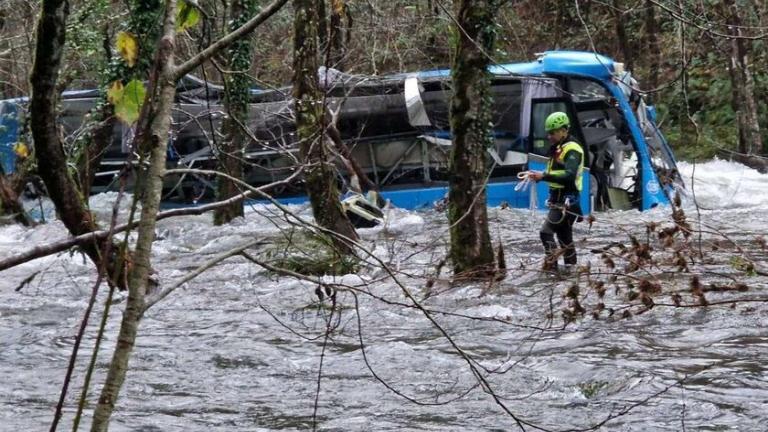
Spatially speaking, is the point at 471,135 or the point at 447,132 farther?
the point at 447,132

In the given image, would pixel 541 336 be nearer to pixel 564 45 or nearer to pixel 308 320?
pixel 308 320

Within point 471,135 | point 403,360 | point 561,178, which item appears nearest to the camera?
point 403,360

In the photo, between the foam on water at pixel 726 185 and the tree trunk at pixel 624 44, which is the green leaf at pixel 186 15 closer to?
the foam on water at pixel 726 185

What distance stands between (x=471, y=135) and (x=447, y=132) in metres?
8.91

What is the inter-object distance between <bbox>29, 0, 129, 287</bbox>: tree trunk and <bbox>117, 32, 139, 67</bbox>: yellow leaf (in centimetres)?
48

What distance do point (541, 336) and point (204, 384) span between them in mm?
2753

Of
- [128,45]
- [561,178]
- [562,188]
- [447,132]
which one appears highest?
[128,45]

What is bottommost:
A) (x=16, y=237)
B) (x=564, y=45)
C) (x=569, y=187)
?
(x=16, y=237)

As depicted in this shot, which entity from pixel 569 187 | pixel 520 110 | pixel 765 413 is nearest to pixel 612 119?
pixel 520 110

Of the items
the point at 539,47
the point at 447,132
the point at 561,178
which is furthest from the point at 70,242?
the point at 539,47

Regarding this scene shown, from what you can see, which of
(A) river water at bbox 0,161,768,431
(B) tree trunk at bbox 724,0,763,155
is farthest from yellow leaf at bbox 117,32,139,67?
(B) tree trunk at bbox 724,0,763,155

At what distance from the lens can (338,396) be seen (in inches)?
304

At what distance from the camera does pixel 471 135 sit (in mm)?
10945

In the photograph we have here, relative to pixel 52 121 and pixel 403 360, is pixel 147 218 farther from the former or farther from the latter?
pixel 403 360
